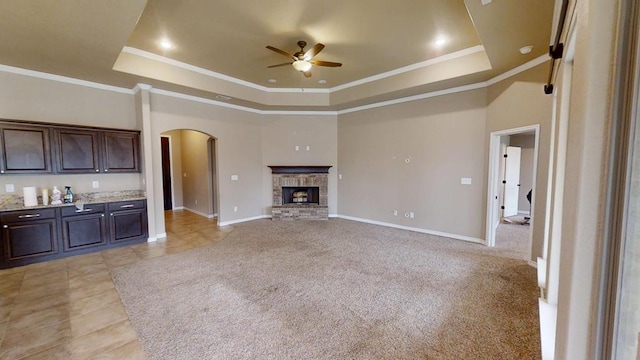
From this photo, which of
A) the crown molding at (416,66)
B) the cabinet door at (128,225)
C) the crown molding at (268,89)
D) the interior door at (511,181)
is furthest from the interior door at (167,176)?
the interior door at (511,181)

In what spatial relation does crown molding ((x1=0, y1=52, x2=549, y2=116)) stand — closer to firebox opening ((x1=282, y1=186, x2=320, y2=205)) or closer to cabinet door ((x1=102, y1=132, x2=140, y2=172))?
cabinet door ((x1=102, y1=132, x2=140, y2=172))

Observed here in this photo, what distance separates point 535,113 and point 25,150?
7668 mm

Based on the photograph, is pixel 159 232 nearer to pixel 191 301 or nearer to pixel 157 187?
pixel 157 187

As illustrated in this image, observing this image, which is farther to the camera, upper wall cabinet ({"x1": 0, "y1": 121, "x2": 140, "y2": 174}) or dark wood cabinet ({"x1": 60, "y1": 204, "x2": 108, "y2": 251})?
dark wood cabinet ({"x1": 60, "y1": 204, "x2": 108, "y2": 251})

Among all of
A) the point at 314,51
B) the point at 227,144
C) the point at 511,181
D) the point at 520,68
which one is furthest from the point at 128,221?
the point at 511,181

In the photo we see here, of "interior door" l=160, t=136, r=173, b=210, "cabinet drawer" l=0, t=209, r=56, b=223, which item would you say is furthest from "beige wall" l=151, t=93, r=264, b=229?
"interior door" l=160, t=136, r=173, b=210

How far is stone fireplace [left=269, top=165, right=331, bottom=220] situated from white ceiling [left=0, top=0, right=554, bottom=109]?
2.32 metres

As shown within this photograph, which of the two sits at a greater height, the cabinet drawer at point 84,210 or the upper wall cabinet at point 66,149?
the upper wall cabinet at point 66,149

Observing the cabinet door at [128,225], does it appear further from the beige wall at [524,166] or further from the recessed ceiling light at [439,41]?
the beige wall at [524,166]

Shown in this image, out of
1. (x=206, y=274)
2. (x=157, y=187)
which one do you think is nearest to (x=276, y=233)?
(x=206, y=274)

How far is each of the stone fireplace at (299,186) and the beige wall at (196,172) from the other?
1933 mm

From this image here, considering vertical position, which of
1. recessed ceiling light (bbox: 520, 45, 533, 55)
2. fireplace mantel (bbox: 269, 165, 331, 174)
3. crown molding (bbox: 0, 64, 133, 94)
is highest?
recessed ceiling light (bbox: 520, 45, 533, 55)

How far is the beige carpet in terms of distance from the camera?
2098 millimetres

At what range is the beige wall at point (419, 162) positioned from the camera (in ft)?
15.7
